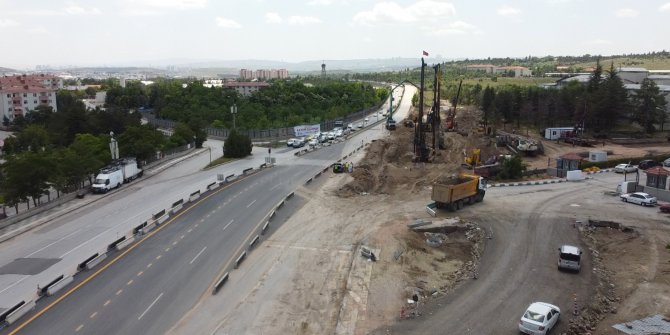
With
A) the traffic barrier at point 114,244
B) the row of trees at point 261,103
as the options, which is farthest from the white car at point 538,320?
the row of trees at point 261,103

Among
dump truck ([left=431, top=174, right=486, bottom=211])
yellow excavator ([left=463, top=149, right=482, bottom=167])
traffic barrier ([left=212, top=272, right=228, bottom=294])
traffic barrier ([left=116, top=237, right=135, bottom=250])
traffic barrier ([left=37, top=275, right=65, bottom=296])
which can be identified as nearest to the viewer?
traffic barrier ([left=37, top=275, right=65, bottom=296])

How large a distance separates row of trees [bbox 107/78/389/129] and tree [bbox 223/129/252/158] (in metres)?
31.0

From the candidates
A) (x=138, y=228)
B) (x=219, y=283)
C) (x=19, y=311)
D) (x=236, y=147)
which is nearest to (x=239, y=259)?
(x=219, y=283)

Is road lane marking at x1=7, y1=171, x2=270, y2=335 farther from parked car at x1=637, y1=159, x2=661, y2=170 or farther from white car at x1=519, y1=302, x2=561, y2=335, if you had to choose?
parked car at x1=637, y1=159, x2=661, y2=170

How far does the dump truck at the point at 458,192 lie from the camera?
38562mm

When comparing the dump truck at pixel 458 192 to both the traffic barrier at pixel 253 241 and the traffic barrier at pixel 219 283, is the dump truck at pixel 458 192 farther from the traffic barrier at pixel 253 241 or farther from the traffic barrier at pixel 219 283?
the traffic barrier at pixel 219 283

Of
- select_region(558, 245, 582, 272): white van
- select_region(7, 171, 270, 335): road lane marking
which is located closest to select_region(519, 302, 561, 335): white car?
select_region(558, 245, 582, 272): white van

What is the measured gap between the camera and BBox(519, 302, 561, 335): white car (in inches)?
801

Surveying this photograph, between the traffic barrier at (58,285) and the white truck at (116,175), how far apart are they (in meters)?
22.1

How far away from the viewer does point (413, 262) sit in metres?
29.0

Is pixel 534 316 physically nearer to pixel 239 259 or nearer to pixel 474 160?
pixel 239 259

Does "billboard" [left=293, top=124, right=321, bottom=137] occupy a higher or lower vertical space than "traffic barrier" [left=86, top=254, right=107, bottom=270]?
higher

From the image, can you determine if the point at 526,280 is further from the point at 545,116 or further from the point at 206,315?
the point at 545,116

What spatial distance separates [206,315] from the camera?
22203 millimetres
